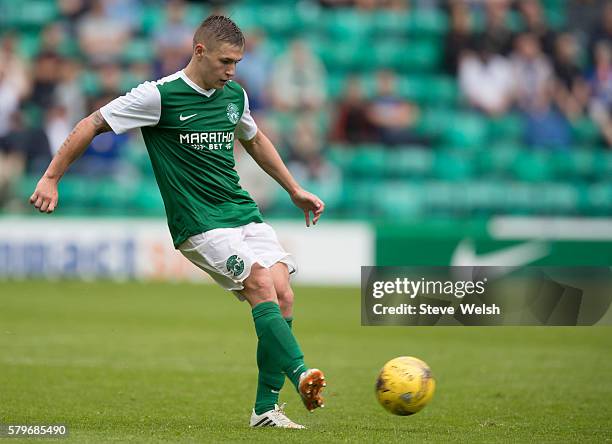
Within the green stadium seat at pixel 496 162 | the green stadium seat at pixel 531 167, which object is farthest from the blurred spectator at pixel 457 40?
the green stadium seat at pixel 531 167

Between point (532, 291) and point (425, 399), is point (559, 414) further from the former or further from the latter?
point (532, 291)

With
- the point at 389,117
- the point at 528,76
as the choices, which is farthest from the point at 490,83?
the point at 389,117

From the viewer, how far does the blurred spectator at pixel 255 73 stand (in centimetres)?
1991

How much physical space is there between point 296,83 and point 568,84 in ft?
16.6

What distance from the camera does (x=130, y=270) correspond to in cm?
1798

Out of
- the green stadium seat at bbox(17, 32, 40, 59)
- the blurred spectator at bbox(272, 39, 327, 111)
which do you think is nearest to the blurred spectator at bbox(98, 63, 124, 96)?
the green stadium seat at bbox(17, 32, 40, 59)

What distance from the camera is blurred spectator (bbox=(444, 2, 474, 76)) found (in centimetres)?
2125

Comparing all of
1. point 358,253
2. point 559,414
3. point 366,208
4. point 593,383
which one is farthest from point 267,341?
point 366,208

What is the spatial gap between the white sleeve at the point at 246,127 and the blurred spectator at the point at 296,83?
1267 cm

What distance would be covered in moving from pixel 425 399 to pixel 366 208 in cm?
1268

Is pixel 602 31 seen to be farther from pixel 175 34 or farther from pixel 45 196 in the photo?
pixel 45 196

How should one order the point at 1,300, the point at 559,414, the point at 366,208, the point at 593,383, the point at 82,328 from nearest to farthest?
1. the point at 559,414
2. the point at 593,383
3. the point at 82,328
4. the point at 1,300
5. the point at 366,208

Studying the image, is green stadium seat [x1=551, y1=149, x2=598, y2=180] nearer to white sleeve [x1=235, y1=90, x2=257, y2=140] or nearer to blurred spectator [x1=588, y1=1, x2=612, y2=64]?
blurred spectator [x1=588, y1=1, x2=612, y2=64]

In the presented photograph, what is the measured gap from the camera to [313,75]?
20078 mm
